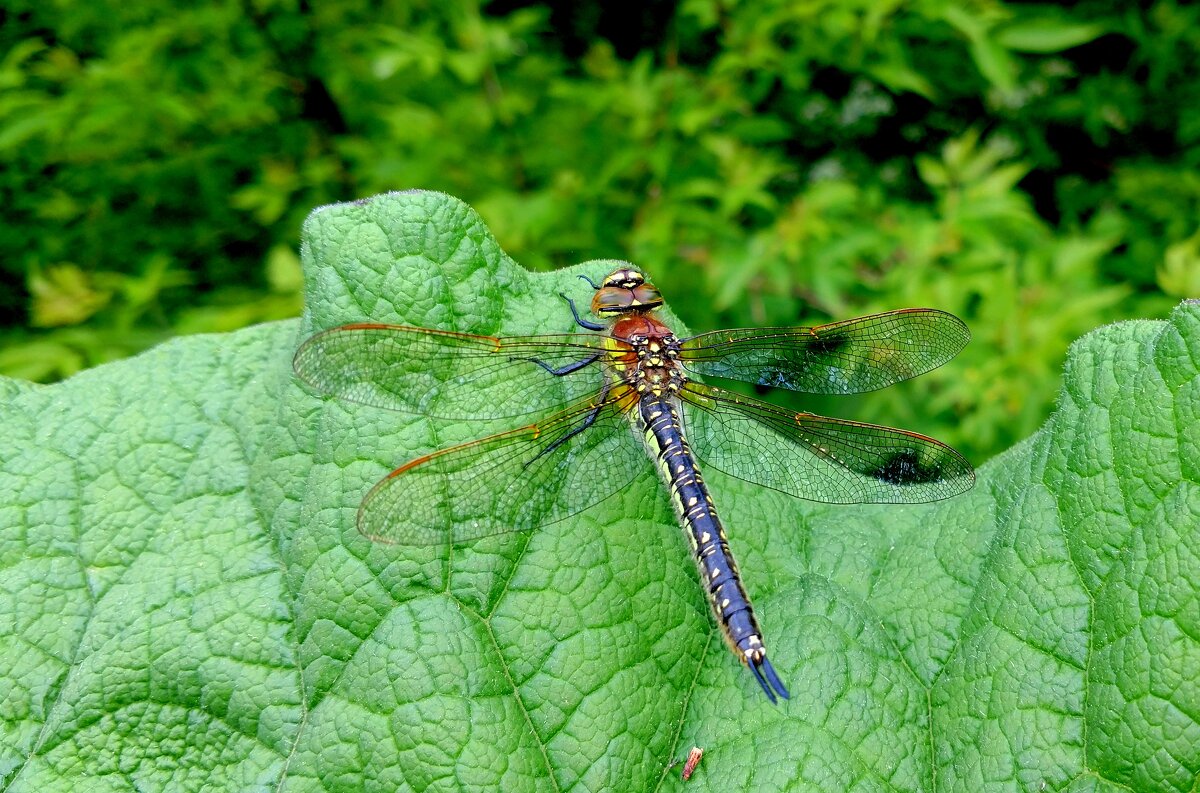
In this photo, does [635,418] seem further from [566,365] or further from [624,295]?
[624,295]

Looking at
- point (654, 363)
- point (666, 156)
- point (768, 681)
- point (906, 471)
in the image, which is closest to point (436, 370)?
point (654, 363)

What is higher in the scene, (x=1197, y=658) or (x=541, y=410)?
(x=1197, y=658)

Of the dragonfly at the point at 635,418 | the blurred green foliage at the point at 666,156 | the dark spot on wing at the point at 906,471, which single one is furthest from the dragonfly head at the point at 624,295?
the blurred green foliage at the point at 666,156

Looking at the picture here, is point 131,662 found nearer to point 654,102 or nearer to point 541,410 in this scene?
point 541,410

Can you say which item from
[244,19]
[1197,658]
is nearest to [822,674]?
[1197,658]

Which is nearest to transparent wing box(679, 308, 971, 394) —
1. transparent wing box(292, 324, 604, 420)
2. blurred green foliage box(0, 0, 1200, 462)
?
transparent wing box(292, 324, 604, 420)

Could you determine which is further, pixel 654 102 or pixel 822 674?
pixel 654 102
